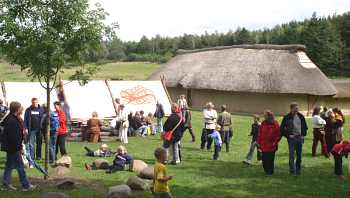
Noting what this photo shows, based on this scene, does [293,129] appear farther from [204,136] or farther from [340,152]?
[204,136]

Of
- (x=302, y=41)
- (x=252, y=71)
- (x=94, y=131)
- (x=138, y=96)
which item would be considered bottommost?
(x=94, y=131)

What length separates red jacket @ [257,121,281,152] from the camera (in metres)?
13.3

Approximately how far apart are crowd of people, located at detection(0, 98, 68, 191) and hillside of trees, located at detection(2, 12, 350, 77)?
30.0 meters

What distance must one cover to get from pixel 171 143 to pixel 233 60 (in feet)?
91.0

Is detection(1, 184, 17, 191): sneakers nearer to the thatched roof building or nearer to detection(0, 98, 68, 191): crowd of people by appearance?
detection(0, 98, 68, 191): crowd of people

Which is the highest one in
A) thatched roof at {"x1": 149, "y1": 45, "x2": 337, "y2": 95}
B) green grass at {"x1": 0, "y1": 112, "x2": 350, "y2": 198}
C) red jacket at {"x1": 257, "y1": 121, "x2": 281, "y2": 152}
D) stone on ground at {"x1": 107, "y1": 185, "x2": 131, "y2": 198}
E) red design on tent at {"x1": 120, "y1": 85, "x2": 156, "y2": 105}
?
thatched roof at {"x1": 149, "y1": 45, "x2": 337, "y2": 95}

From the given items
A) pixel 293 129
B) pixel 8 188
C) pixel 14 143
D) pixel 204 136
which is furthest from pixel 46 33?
pixel 204 136

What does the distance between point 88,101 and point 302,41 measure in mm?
51183

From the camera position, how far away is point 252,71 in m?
38.7

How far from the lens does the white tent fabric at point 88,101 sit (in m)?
26.8

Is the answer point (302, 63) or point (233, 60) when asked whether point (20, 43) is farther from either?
point (233, 60)

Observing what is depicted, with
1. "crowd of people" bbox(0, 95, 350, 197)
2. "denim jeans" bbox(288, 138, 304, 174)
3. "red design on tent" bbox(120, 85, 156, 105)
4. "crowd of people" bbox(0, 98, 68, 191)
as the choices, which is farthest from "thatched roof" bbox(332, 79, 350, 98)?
"crowd of people" bbox(0, 98, 68, 191)

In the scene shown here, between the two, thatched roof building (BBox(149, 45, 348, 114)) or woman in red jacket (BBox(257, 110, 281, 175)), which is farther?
thatched roof building (BBox(149, 45, 348, 114))

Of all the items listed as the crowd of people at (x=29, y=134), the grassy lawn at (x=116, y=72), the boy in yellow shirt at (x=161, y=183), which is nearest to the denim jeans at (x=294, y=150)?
the boy in yellow shirt at (x=161, y=183)
